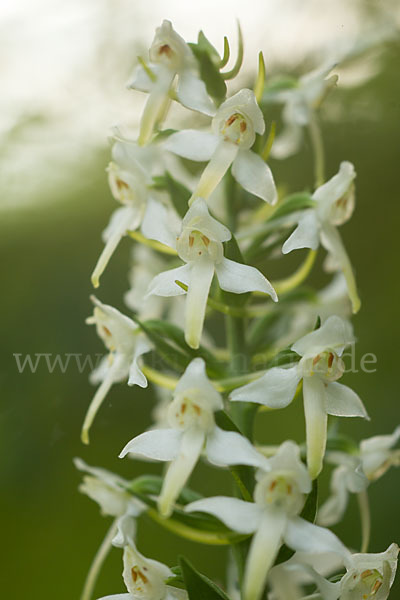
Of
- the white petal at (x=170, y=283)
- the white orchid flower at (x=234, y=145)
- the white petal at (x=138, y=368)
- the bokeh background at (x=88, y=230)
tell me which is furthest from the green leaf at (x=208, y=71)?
the bokeh background at (x=88, y=230)

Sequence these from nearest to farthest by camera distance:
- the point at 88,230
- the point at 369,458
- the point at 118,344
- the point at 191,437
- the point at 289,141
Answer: the point at 191,437 < the point at 118,344 < the point at 369,458 < the point at 289,141 < the point at 88,230

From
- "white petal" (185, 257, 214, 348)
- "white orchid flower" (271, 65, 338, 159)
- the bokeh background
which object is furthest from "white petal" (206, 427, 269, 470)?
the bokeh background

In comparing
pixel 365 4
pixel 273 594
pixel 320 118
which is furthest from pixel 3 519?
pixel 365 4

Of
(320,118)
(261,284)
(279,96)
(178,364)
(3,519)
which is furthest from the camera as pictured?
(320,118)

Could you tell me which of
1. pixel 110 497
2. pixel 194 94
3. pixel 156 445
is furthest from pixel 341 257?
pixel 110 497

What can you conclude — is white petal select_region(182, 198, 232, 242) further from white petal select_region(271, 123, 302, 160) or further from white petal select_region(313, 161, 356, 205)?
white petal select_region(271, 123, 302, 160)

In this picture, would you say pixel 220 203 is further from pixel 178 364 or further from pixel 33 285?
pixel 33 285

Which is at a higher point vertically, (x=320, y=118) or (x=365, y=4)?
(x=365, y=4)

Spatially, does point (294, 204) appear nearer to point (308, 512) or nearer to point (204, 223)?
point (204, 223)
